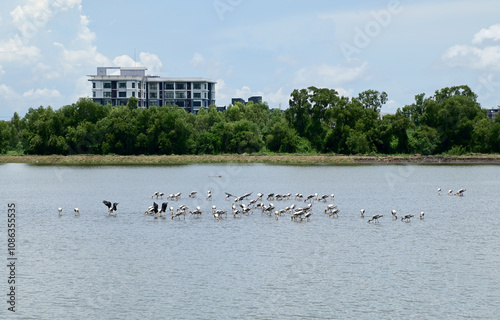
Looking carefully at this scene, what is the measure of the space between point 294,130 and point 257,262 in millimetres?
91947

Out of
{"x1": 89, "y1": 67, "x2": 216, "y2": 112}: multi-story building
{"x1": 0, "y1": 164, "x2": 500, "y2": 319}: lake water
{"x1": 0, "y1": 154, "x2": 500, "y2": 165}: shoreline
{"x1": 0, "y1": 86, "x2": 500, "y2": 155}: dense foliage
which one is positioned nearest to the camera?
{"x1": 0, "y1": 164, "x2": 500, "y2": 319}: lake water

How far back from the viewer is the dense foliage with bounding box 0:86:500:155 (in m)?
107

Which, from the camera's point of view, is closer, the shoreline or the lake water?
the lake water

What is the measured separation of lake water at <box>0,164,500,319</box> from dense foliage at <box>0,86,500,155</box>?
199 feet

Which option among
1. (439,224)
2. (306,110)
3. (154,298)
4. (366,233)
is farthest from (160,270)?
(306,110)

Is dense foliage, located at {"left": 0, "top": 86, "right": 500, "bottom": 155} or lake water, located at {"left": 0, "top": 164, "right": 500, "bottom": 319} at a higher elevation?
dense foliage, located at {"left": 0, "top": 86, "right": 500, "bottom": 155}

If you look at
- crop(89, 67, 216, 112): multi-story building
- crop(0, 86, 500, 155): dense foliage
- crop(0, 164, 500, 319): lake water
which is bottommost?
crop(0, 164, 500, 319): lake water

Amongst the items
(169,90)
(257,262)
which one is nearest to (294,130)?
(169,90)

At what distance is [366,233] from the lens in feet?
107

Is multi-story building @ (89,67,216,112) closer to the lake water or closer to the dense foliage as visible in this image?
the dense foliage

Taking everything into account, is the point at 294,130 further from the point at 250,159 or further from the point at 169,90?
the point at 169,90

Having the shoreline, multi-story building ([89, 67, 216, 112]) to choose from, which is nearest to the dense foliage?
the shoreline

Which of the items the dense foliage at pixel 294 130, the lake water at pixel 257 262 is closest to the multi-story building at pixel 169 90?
the dense foliage at pixel 294 130

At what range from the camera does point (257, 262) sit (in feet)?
84.5
